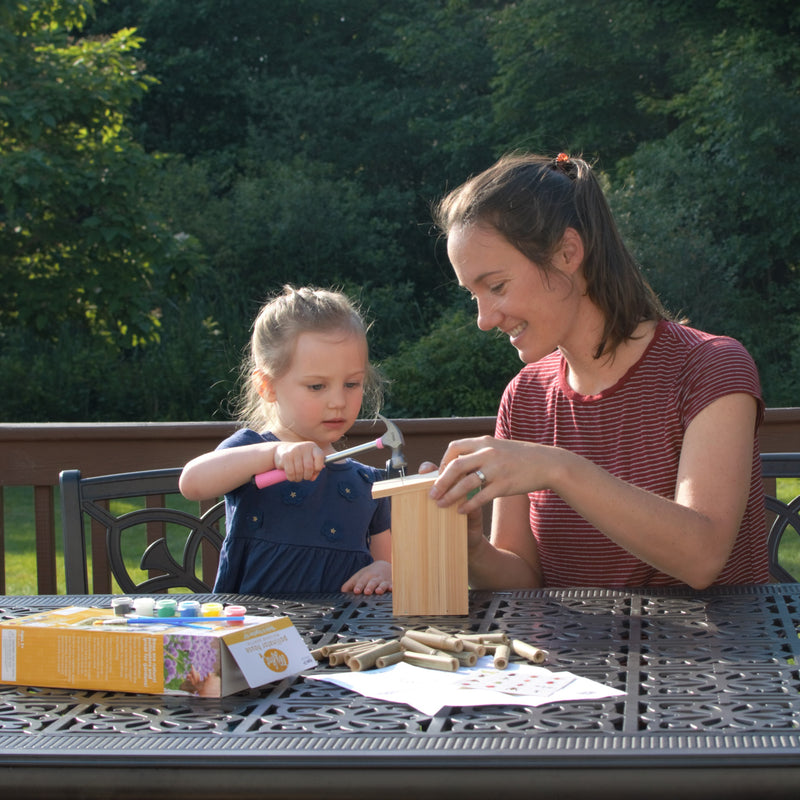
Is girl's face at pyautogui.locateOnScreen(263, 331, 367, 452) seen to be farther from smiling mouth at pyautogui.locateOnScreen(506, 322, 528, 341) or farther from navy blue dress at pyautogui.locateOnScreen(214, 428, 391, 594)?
smiling mouth at pyautogui.locateOnScreen(506, 322, 528, 341)

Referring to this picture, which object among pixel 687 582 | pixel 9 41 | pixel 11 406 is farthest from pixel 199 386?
pixel 687 582

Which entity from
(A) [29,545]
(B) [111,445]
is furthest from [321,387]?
(A) [29,545]

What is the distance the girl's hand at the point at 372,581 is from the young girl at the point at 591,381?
0.57 feet

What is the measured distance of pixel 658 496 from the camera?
1.78m

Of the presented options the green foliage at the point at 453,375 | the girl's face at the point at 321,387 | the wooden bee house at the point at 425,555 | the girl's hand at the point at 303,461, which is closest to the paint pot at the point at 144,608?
the wooden bee house at the point at 425,555

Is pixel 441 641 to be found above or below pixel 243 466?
below

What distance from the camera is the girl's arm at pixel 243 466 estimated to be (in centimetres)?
195

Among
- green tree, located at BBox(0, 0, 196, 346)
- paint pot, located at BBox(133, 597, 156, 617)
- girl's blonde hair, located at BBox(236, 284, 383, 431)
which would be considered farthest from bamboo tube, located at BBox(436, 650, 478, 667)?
green tree, located at BBox(0, 0, 196, 346)

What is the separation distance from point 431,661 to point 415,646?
6 centimetres

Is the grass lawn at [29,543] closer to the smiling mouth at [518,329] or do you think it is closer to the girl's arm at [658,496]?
the smiling mouth at [518,329]

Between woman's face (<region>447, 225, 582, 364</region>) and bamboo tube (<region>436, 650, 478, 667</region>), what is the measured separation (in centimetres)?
81

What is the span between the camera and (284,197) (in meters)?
14.5

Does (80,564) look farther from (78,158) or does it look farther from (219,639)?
(78,158)

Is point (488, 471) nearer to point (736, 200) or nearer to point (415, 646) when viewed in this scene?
point (415, 646)
